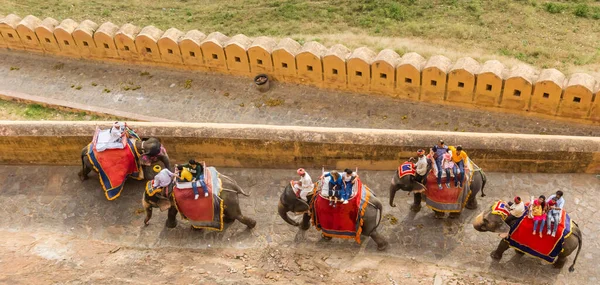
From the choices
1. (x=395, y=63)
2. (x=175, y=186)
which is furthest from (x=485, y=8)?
(x=175, y=186)

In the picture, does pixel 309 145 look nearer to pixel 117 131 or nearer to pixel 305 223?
pixel 305 223

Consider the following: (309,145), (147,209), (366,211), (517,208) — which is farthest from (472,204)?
(147,209)

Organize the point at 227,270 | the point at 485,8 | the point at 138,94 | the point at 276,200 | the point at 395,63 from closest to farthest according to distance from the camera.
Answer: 1. the point at 227,270
2. the point at 276,200
3. the point at 395,63
4. the point at 138,94
5. the point at 485,8

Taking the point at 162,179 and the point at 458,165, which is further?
the point at 162,179

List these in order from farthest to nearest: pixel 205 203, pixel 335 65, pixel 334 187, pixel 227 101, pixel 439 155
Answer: pixel 227 101 → pixel 335 65 → pixel 205 203 → pixel 439 155 → pixel 334 187

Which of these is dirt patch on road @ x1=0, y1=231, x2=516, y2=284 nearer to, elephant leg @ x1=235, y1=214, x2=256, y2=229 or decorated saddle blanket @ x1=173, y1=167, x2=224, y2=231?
elephant leg @ x1=235, y1=214, x2=256, y2=229

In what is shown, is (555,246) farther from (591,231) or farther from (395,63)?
(395,63)

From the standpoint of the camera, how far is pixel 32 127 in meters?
9.20

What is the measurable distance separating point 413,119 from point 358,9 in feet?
20.6

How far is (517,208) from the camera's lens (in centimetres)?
696

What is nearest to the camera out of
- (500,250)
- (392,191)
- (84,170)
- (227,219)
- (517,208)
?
(517,208)

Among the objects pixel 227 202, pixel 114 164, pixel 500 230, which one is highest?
pixel 114 164

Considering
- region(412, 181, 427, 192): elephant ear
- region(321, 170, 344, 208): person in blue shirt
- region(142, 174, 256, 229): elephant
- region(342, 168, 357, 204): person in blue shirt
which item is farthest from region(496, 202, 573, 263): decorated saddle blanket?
region(142, 174, 256, 229): elephant

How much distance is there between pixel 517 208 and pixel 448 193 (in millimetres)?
1000
